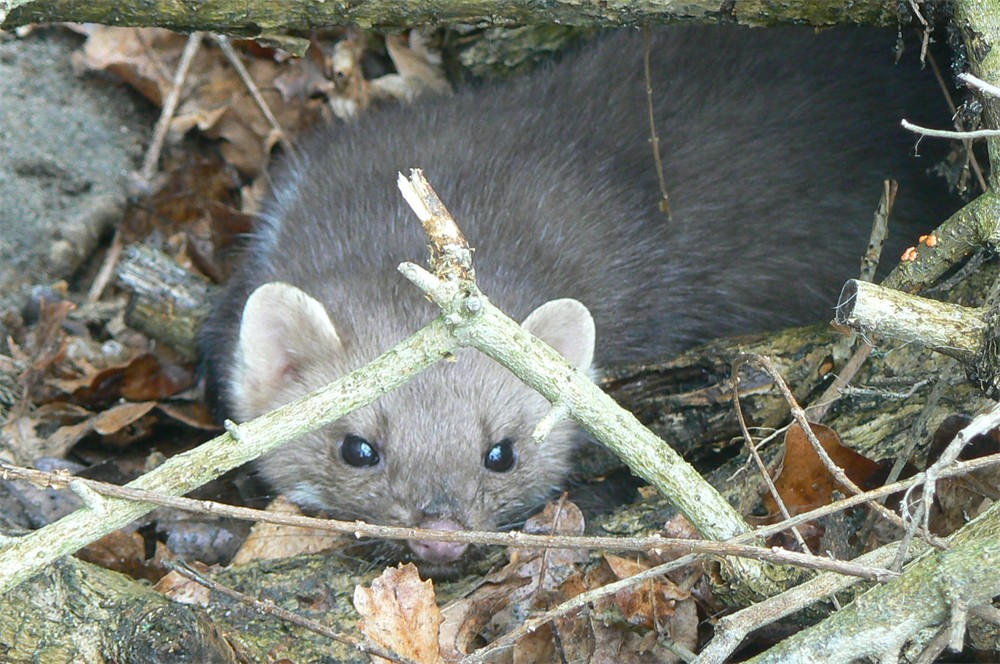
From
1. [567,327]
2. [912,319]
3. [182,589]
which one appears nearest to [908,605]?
[912,319]

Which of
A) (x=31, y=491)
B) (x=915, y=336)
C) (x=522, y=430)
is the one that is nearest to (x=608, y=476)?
(x=522, y=430)

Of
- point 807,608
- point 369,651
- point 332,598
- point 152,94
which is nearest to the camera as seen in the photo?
point 369,651

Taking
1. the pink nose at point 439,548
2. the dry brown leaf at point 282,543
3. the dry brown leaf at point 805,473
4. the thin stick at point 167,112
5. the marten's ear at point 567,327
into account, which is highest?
the thin stick at point 167,112

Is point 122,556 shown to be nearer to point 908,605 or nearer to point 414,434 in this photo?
point 414,434

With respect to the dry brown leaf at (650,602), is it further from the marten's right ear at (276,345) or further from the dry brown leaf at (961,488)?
the marten's right ear at (276,345)

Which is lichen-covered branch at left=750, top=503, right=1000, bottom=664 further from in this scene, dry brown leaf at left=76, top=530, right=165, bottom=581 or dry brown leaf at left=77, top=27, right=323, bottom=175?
dry brown leaf at left=77, top=27, right=323, bottom=175

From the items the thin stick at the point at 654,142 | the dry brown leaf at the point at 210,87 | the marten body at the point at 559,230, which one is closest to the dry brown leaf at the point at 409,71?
the dry brown leaf at the point at 210,87

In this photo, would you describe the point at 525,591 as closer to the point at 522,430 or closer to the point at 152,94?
the point at 522,430
